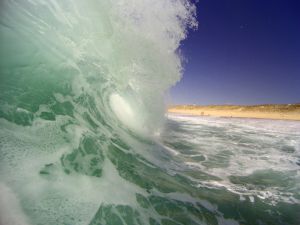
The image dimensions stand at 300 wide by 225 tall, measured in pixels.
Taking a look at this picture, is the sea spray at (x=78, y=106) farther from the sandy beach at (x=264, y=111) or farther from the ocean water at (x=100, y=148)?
the sandy beach at (x=264, y=111)

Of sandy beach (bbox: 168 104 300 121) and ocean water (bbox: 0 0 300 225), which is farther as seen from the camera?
sandy beach (bbox: 168 104 300 121)

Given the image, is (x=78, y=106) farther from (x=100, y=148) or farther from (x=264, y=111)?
(x=264, y=111)

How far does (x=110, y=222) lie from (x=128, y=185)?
2.96 feet

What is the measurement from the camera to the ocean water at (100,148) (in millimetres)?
2836

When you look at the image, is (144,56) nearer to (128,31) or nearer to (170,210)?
(128,31)

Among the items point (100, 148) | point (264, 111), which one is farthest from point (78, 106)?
point (264, 111)

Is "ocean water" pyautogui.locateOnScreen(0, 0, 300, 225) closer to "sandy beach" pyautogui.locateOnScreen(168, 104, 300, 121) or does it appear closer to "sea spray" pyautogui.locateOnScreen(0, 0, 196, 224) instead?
"sea spray" pyautogui.locateOnScreen(0, 0, 196, 224)

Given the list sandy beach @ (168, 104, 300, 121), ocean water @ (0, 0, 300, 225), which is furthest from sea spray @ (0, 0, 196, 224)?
sandy beach @ (168, 104, 300, 121)

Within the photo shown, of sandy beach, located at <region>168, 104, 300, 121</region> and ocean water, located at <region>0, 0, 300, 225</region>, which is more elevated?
sandy beach, located at <region>168, 104, 300, 121</region>

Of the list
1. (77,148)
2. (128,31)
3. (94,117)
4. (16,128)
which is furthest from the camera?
(128,31)

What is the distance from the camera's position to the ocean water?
2.84 m

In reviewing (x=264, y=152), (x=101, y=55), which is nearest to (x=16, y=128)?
(x=101, y=55)

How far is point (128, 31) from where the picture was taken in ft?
24.6

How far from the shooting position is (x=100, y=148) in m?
4.41
